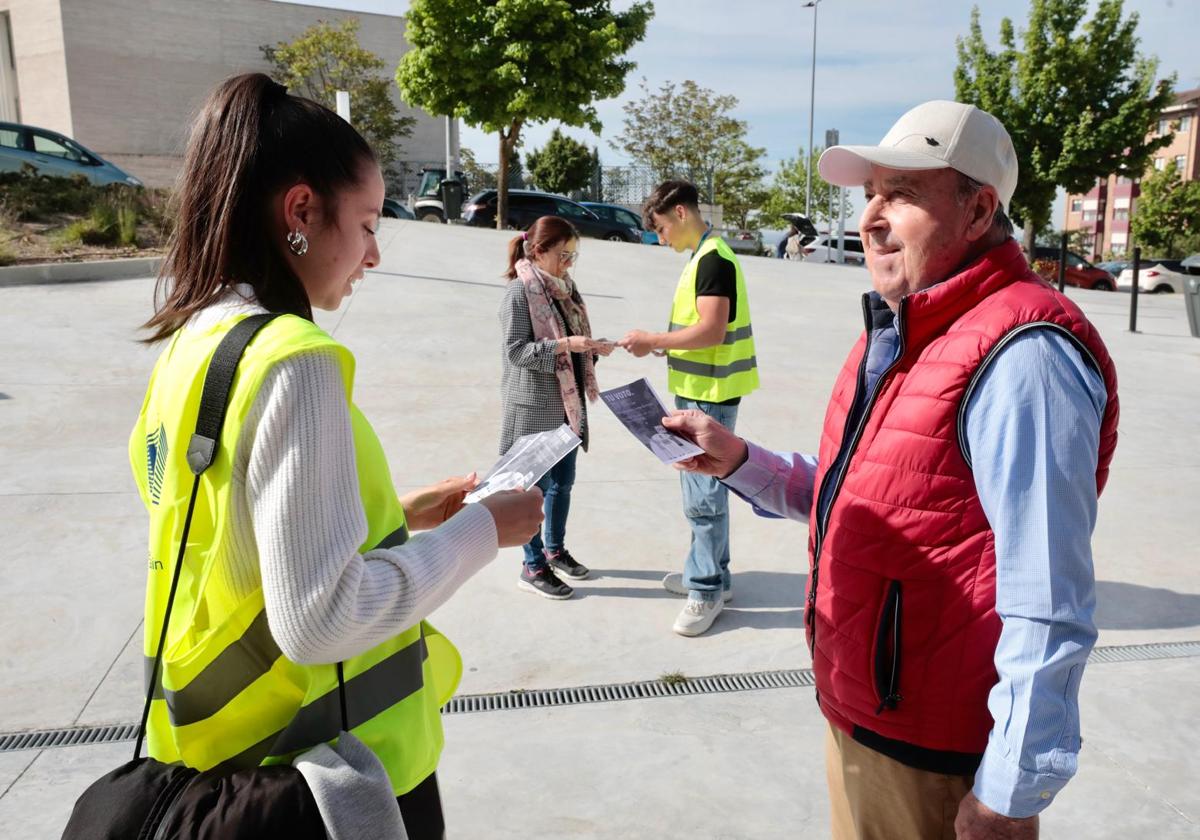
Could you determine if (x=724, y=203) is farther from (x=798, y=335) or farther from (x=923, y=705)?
(x=923, y=705)

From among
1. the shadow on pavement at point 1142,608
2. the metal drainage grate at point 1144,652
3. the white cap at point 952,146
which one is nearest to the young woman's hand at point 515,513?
the white cap at point 952,146

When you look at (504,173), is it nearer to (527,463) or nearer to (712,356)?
(712,356)

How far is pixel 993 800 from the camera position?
144 centimetres

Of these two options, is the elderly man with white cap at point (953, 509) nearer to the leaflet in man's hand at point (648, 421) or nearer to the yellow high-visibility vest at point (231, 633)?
the leaflet in man's hand at point (648, 421)

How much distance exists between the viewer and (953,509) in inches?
62.1

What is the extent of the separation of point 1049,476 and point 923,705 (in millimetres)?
514

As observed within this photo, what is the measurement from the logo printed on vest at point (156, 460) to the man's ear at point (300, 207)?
0.38 meters

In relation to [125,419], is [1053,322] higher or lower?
higher

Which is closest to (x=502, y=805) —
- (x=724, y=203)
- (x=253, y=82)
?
(x=253, y=82)

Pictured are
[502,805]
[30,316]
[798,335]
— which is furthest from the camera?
[798,335]

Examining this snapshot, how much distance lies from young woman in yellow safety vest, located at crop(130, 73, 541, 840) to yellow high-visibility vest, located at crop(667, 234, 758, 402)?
289 cm

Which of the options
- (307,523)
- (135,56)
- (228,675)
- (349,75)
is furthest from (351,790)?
(135,56)

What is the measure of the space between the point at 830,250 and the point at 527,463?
26690mm

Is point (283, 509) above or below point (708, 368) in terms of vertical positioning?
above
